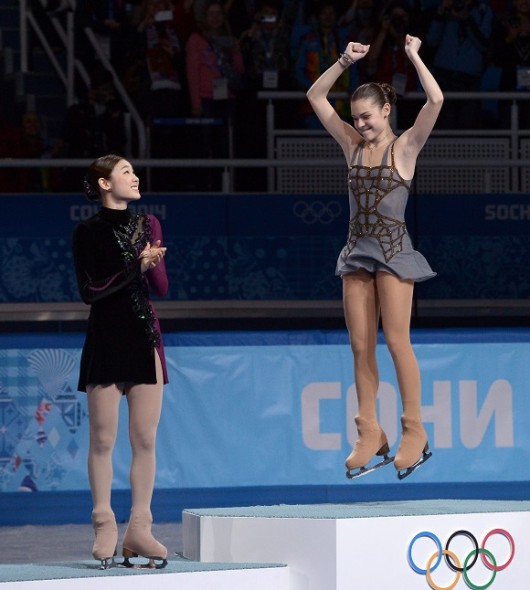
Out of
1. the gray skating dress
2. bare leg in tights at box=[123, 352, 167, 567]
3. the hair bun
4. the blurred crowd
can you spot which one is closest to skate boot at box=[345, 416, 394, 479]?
the gray skating dress

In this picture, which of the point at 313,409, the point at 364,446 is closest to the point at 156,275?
the point at 364,446

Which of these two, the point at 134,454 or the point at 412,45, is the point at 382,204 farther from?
the point at 134,454

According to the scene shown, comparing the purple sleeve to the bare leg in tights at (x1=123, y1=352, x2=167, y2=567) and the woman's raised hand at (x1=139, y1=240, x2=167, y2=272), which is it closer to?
the woman's raised hand at (x1=139, y1=240, x2=167, y2=272)

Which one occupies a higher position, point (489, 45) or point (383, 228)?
point (489, 45)

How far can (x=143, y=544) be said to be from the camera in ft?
22.0

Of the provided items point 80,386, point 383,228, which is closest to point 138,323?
point 80,386

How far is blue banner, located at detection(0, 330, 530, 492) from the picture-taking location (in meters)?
9.96

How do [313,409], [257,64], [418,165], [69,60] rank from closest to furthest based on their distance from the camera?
[313,409]
[418,165]
[257,64]
[69,60]

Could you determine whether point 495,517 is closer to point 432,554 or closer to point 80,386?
point 432,554

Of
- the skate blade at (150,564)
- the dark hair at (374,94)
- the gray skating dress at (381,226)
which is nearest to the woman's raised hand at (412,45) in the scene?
the dark hair at (374,94)

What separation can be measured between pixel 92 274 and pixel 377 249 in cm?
133

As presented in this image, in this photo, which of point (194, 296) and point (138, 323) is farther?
point (194, 296)

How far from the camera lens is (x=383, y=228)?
7.06 meters

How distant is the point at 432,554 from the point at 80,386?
1.77m
